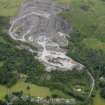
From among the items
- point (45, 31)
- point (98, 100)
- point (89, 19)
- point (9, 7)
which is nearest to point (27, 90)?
point (98, 100)

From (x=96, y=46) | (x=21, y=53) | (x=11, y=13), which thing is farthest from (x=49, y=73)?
(x=11, y=13)

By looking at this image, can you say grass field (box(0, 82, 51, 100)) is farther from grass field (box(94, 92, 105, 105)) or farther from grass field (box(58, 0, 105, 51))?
grass field (box(58, 0, 105, 51))

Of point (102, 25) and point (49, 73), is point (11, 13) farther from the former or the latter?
point (49, 73)

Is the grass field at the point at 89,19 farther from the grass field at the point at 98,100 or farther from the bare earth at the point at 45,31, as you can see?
the grass field at the point at 98,100

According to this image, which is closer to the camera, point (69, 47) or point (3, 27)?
point (69, 47)

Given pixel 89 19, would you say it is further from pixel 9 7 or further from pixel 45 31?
pixel 9 7

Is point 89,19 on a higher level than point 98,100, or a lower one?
higher

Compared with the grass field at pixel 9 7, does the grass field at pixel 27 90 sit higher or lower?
lower

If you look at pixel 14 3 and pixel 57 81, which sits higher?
pixel 14 3

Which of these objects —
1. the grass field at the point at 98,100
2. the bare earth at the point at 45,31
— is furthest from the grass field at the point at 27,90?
the grass field at the point at 98,100
